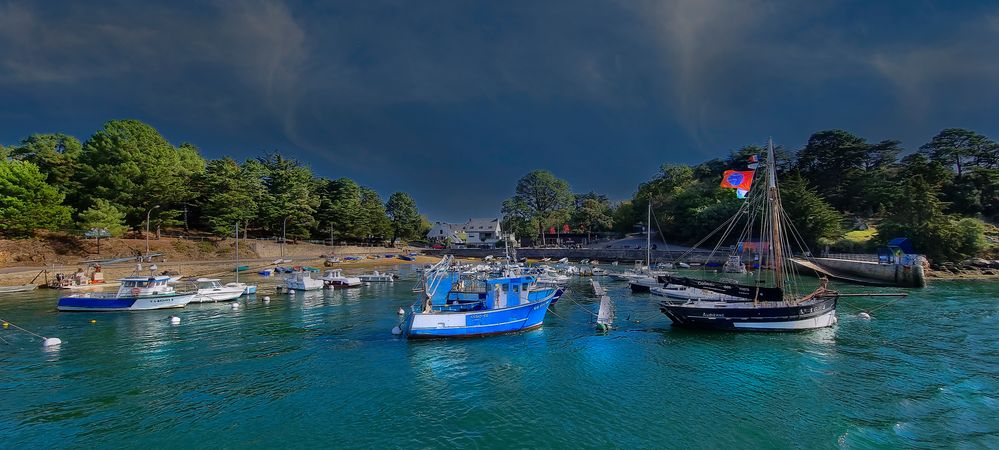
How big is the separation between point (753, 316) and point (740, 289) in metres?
7.55

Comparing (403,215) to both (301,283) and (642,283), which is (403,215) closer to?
(301,283)

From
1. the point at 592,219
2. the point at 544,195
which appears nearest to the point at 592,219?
the point at 592,219

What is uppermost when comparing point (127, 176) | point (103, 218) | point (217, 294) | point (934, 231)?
point (127, 176)

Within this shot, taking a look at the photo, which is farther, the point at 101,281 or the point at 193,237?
the point at 193,237

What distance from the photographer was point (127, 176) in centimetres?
6619

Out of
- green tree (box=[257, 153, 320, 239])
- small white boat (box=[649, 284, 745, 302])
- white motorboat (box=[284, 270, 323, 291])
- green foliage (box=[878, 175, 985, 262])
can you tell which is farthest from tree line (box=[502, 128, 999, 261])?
white motorboat (box=[284, 270, 323, 291])

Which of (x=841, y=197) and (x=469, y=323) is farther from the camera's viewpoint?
(x=841, y=197)

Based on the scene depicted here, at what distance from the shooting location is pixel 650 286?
153ft

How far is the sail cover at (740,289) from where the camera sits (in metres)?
28.6

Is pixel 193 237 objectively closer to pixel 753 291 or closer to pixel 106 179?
pixel 106 179

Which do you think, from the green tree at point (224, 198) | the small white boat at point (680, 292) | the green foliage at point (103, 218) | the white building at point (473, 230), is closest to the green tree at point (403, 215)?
the white building at point (473, 230)

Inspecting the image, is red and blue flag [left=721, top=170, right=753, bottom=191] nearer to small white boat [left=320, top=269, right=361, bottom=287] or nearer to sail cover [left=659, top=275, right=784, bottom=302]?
sail cover [left=659, top=275, right=784, bottom=302]

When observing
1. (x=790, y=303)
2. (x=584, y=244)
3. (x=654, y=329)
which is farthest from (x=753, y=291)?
(x=584, y=244)

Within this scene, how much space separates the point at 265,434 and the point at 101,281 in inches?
1921
